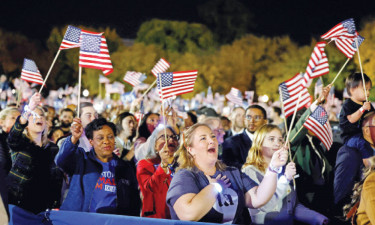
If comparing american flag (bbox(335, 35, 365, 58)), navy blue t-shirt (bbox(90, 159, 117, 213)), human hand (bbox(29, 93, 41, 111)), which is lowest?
navy blue t-shirt (bbox(90, 159, 117, 213))

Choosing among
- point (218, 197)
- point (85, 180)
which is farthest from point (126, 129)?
point (218, 197)

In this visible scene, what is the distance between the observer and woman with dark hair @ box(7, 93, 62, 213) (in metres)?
4.86

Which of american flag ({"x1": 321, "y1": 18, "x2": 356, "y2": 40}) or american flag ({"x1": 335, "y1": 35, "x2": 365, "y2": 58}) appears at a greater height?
american flag ({"x1": 321, "y1": 18, "x2": 356, "y2": 40})

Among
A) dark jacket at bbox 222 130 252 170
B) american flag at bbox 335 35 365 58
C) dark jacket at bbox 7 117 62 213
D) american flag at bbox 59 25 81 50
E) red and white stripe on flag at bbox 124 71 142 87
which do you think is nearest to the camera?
dark jacket at bbox 7 117 62 213

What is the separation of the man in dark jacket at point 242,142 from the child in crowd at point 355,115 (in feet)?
3.72

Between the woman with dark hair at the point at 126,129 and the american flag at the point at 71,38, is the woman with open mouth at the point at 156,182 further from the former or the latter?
the woman with dark hair at the point at 126,129

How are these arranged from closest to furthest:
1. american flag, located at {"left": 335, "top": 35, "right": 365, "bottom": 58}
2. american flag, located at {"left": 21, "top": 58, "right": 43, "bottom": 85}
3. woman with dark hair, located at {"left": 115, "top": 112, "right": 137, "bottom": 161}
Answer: woman with dark hair, located at {"left": 115, "top": 112, "right": 137, "bottom": 161}
american flag, located at {"left": 335, "top": 35, "right": 365, "bottom": 58}
american flag, located at {"left": 21, "top": 58, "right": 43, "bottom": 85}

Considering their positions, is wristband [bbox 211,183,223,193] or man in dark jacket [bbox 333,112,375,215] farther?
man in dark jacket [bbox 333,112,375,215]

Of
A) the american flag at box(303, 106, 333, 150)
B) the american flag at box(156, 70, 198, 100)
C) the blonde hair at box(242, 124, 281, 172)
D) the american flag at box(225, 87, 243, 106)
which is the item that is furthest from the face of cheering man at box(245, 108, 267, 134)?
the american flag at box(225, 87, 243, 106)

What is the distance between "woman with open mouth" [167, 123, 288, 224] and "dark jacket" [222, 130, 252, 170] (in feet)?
9.45

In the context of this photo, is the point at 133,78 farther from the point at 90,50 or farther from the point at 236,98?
A: the point at 90,50

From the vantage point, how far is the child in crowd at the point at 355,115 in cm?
670

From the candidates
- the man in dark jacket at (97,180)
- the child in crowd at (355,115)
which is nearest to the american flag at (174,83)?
the man in dark jacket at (97,180)

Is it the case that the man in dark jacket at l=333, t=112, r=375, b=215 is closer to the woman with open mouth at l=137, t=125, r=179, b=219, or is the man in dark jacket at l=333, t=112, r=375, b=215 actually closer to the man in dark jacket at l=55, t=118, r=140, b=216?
the woman with open mouth at l=137, t=125, r=179, b=219
